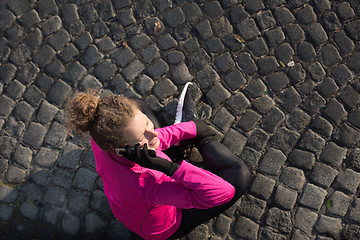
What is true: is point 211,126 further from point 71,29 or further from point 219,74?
point 71,29

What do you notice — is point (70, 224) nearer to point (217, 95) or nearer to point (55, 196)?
point (55, 196)

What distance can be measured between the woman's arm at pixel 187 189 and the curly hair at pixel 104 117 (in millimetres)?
514

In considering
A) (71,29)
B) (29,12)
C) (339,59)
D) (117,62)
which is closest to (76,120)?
(117,62)

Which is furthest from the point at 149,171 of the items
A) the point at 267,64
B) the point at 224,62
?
the point at 267,64

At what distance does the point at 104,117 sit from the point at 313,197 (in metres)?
2.49

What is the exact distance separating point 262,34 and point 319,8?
742mm

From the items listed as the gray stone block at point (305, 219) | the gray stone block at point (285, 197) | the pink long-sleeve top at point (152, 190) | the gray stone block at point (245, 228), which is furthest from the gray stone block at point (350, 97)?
the pink long-sleeve top at point (152, 190)

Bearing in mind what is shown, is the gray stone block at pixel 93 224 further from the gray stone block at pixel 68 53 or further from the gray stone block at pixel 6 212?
the gray stone block at pixel 68 53

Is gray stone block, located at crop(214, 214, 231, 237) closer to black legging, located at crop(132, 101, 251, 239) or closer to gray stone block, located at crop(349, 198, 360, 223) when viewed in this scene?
black legging, located at crop(132, 101, 251, 239)

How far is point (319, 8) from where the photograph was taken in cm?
399

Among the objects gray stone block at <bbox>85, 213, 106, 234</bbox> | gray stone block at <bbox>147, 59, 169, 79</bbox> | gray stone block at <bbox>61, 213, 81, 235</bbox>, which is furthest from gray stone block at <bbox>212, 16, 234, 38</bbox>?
gray stone block at <bbox>61, 213, 81, 235</bbox>

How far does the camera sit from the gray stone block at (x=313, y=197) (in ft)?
11.7

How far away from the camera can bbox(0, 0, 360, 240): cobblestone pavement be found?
3.63 meters

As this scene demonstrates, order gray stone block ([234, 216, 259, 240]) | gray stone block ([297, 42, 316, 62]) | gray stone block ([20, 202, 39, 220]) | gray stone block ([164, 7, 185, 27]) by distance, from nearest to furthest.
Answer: gray stone block ([234, 216, 259, 240])
gray stone block ([20, 202, 39, 220])
gray stone block ([297, 42, 316, 62])
gray stone block ([164, 7, 185, 27])
